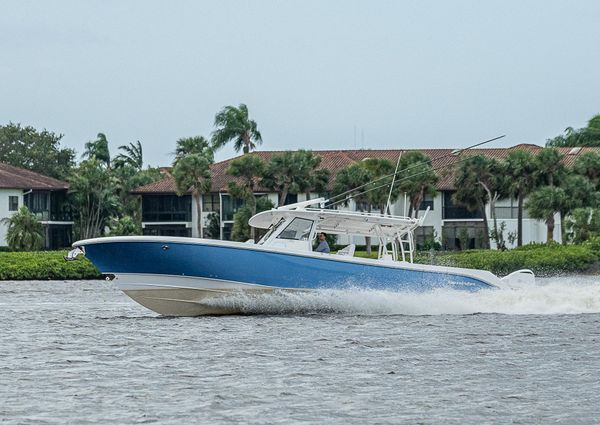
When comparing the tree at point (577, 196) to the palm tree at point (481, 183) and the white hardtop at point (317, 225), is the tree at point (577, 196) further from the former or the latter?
the white hardtop at point (317, 225)

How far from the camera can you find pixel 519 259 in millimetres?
74062

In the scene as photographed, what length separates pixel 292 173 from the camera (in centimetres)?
9456

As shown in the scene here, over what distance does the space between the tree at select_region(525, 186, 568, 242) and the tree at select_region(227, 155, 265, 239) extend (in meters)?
18.0

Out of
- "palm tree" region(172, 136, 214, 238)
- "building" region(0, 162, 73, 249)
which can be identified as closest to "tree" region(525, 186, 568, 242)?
"palm tree" region(172, 136, 214, 238)

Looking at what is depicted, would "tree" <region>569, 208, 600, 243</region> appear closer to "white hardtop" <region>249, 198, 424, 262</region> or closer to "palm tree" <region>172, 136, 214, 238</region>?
"palm tree" <region>172, 136, 214, 238</region>

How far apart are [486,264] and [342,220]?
40.8m

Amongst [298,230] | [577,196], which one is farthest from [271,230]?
[577,196]

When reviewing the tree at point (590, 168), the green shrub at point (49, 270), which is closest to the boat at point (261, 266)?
the green shrub at point (49, 270)

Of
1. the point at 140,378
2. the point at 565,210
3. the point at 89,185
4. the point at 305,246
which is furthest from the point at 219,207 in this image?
the point at 140,378

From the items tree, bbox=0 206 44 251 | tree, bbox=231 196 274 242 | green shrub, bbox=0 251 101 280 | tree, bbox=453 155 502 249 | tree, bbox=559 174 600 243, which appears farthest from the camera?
tree, bbox=0 206 44 251

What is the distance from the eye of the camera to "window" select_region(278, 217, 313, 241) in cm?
3228

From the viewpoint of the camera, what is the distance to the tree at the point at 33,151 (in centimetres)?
13612

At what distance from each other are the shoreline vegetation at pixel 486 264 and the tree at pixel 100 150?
5222cm

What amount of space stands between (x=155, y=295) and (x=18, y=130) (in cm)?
11139
